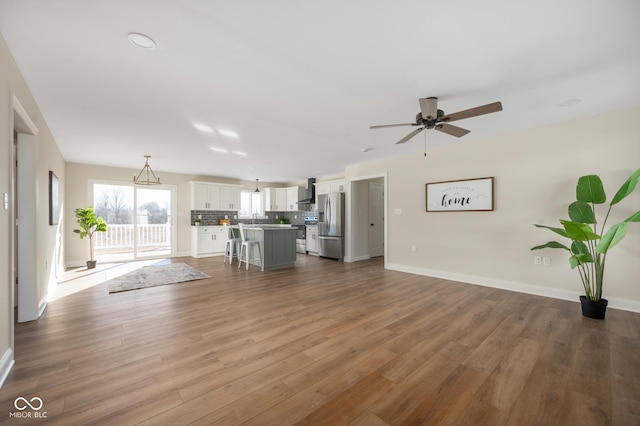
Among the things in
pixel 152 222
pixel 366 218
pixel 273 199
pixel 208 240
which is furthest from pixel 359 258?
pixel 152 222

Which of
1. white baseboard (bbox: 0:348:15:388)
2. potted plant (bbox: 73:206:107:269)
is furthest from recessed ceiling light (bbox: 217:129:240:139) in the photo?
potted plant (bbox: 73:206:107:269)

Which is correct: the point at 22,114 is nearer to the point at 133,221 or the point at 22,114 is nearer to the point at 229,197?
the point at 133,221

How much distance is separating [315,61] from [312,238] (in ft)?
20.4

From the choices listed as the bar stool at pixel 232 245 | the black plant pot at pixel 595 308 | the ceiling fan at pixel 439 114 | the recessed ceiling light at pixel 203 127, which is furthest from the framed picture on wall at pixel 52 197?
the black plant pot at pixel 595 308

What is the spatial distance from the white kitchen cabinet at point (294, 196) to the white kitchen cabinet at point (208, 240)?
233 cm

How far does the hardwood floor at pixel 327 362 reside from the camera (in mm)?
1521

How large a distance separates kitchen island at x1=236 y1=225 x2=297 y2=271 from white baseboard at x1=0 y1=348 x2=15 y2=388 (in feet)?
12.1

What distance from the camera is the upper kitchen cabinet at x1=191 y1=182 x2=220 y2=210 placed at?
7.69 meters

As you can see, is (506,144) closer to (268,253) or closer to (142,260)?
(268,253)

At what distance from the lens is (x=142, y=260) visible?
6.81 metres

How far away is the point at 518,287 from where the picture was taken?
12.9 ft

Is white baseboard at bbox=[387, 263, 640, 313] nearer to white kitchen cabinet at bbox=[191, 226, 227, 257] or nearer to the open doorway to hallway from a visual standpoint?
the open doorway to hallway

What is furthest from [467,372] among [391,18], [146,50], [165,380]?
[146,50]
